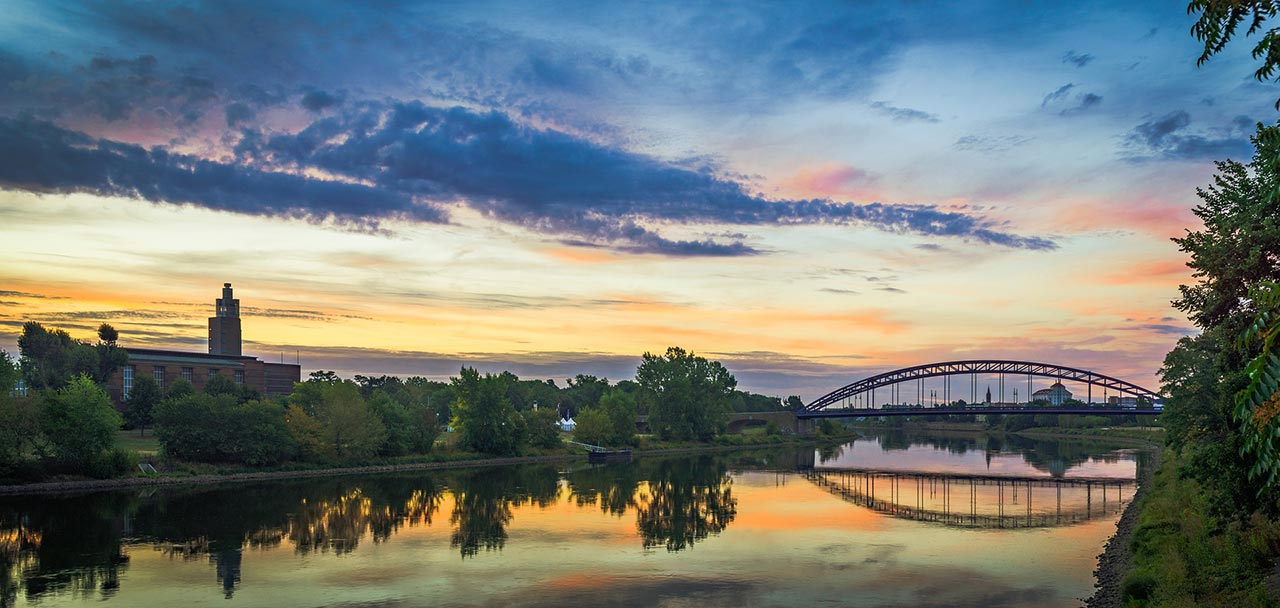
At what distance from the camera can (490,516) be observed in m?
53.1

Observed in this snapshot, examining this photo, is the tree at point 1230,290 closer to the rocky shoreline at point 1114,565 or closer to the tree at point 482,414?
the rocky shoreline at point 1114,565

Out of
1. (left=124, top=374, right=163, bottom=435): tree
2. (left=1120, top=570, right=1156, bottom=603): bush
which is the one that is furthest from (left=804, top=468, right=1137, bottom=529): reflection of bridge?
(left=124, top=374, right=163, bottom=435): tree

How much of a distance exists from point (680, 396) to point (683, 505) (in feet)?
214

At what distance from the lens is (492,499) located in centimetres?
6219

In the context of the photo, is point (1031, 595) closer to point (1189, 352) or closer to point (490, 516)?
point (1189, 352)

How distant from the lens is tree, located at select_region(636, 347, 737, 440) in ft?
413

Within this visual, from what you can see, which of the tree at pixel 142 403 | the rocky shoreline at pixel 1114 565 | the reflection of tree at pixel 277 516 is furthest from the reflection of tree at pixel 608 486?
the tree at pixel 142 403

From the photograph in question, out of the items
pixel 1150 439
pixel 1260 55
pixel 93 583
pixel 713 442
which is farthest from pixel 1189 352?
pixel 1150 439

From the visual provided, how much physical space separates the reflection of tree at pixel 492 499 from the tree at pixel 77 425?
26.4 metres

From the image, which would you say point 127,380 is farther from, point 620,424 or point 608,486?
point 608,486

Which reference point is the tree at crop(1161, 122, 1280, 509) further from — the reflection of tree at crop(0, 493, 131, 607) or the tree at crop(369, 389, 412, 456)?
the tree at crop(369, 389, 412, 456)

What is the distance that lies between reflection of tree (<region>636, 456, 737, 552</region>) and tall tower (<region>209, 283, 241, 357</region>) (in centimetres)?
13437

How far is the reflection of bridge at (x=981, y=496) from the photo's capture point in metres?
54.0

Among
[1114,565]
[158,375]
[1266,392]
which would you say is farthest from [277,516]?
[158,375]
